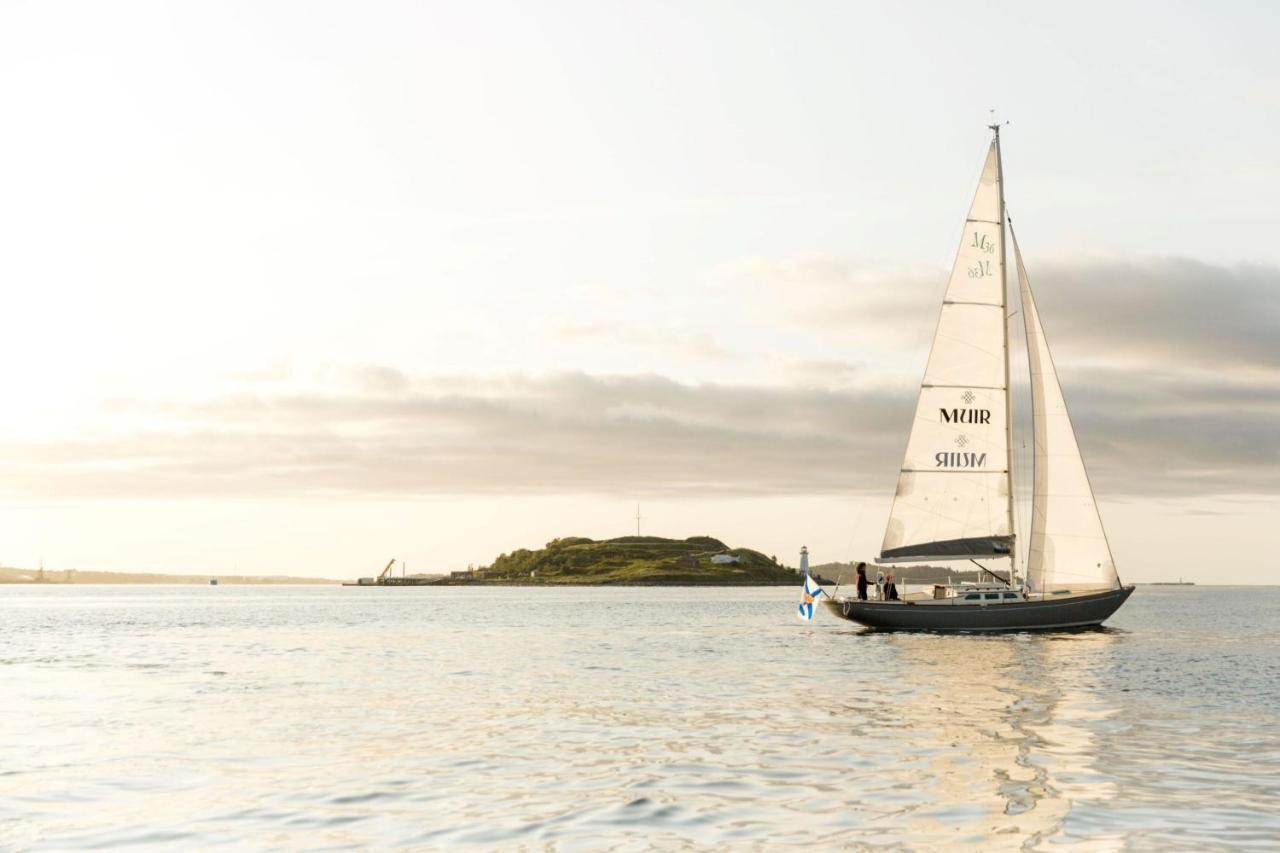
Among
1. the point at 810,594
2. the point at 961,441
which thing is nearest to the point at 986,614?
the point at 961,441

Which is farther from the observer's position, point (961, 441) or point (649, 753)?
point (961, 441)

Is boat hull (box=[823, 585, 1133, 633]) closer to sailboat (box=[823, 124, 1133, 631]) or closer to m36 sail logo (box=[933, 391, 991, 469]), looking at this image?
sailboat (box=[823, 124, 1133, 631])

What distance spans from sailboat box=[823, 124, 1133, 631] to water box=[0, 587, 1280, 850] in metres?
12.0

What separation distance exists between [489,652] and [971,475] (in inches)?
1074

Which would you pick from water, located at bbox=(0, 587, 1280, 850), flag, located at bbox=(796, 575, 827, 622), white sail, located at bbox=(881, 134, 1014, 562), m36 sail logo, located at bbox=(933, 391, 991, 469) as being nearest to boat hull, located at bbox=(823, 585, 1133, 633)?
flag, located at bbox=(796, 575, 827, 622)

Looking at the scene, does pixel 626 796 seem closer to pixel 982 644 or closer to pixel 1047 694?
pixel 1047 694

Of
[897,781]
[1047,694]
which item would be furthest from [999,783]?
[1047,694]

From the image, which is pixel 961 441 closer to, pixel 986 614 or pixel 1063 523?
pixel 1063 523

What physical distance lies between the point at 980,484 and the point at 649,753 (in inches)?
1788

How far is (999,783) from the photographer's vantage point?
22125mm

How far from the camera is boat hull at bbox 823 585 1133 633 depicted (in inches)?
2594

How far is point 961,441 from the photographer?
221 feet

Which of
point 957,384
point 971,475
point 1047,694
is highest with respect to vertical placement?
point 957,384

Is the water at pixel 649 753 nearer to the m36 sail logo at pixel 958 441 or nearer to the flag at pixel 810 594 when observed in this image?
the m36 sail logo at pixel 958 441
